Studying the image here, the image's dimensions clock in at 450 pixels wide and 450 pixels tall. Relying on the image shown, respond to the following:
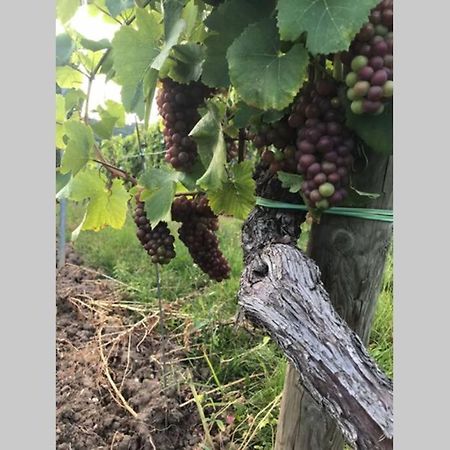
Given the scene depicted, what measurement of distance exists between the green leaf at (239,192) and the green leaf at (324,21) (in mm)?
228

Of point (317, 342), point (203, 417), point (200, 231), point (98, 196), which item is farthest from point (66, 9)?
point (203, 417)

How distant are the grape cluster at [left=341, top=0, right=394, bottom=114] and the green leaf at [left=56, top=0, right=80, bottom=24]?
1.72 ft

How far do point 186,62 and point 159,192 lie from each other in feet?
0.60

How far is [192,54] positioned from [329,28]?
0.87ft

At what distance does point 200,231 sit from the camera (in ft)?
3.04

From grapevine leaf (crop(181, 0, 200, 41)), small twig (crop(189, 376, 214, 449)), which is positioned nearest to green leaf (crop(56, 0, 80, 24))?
grapevine leaf (crop(181, 0, 200, 41))

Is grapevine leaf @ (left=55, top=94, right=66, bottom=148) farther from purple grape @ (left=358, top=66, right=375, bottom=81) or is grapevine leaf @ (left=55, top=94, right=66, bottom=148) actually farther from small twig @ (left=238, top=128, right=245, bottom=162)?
purple grape @ (left=358, top=66, right=375, bottom=81)

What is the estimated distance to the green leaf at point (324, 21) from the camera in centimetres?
50

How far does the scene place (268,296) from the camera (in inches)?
23.9

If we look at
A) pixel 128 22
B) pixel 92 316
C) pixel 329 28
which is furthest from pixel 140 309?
pixel 329 28

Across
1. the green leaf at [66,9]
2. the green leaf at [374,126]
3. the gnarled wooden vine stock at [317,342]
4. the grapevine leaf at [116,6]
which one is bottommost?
the gnarled wooden vine stock at [317,342]

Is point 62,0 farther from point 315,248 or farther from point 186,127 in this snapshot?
point 315,248

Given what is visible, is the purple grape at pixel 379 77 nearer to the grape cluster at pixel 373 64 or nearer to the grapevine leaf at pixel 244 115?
the grape cluster at pixel 373 64

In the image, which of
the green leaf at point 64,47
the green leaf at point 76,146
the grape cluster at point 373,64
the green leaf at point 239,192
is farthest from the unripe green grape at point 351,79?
the green leaf at point 64,47
